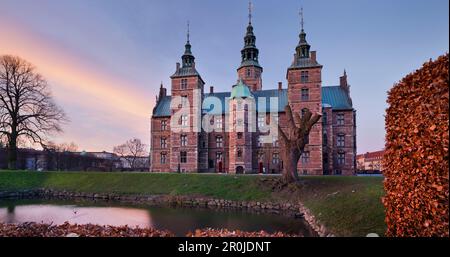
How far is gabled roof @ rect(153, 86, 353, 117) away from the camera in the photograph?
33906mm

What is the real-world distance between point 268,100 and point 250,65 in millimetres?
8461

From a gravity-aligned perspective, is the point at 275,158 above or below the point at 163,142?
below

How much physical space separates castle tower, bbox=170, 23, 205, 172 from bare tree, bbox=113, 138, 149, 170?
125ft

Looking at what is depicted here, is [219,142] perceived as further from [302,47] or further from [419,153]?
[419,153]

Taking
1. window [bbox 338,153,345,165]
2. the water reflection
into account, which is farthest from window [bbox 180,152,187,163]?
window [bbox 338,153,345,165]

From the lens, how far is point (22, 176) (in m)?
27.1

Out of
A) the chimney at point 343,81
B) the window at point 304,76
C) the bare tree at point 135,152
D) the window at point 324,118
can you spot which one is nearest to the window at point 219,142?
the window at point 304,76

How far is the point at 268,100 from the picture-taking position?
120ft

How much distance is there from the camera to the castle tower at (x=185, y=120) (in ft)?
115

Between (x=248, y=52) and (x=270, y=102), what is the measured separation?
1118 centimetres

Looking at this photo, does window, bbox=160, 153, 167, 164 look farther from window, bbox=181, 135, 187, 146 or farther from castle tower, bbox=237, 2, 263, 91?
castle tower, bbox=237, 2, 263, 91

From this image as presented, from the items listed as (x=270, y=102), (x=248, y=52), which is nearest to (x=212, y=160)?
(x=270, y=102)

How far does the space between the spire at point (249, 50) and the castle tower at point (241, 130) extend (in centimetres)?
961

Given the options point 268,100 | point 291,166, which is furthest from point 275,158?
point 291,166
